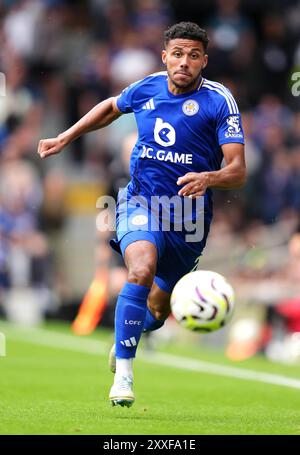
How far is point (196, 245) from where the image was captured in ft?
28.3

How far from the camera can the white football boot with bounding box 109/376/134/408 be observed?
25.1ft

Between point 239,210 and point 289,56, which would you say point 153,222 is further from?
point 289,56

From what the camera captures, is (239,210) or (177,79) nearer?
(177,79)

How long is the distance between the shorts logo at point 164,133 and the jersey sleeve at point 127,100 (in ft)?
0.93

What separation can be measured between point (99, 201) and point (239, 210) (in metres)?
2.09

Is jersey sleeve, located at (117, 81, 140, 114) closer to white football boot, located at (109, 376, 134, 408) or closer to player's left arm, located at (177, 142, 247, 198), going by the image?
player's left arm, located at (177, 142, 247, 198)

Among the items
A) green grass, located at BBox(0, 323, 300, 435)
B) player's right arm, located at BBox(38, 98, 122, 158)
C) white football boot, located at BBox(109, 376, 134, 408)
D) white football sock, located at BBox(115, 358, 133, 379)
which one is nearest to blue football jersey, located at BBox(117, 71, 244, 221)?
player's right arm, located at BBox(38, 98, 122, 158)

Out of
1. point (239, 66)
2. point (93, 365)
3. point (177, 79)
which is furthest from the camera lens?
point (239, 66)

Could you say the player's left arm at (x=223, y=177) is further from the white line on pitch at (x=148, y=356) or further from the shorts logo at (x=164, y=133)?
the white line on pitch at (x=148, y=356)

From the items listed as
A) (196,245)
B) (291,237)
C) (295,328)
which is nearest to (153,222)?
(196,245)

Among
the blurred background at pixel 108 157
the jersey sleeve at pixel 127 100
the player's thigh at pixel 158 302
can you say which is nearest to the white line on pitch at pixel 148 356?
the blurred background at pixel 108 157

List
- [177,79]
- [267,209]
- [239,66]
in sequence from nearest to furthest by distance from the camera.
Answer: [177,79] → [267,209] → [239,66]

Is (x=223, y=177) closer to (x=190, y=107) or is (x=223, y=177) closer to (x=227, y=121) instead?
(x=227, y=121)

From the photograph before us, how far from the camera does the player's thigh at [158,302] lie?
9.05 meters
